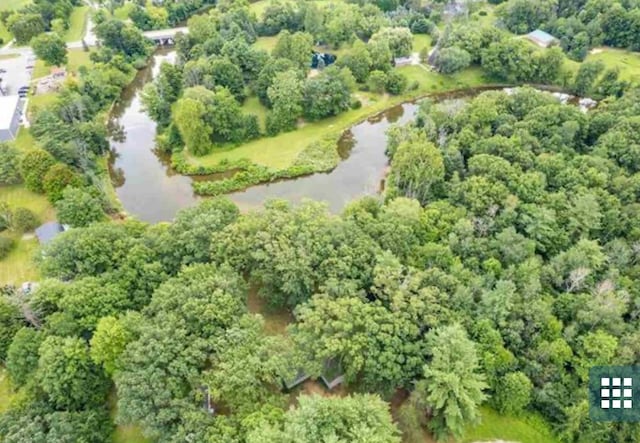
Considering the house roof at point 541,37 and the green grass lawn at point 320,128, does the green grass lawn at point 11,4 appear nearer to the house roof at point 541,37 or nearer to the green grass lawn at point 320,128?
the green grass lawn at point 320,128

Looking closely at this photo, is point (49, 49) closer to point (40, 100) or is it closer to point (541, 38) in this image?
point (40, 100)

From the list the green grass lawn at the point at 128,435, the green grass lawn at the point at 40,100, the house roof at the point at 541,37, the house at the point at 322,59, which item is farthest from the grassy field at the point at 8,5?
the house roof at the point at 541,37

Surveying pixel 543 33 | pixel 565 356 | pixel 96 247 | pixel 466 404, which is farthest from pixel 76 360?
pixel 543 33

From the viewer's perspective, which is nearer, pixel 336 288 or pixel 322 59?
pixel 336 288
